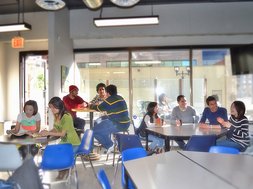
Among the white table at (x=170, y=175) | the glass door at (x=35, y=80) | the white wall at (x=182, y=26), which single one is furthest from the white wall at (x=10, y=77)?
the white table at (x=170, y=175)

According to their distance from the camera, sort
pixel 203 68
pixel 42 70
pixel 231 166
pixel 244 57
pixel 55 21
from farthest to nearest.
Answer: pixel 42 70, pixel 203 68, pixel 244 57, pixel 55 21, pixel 231 166

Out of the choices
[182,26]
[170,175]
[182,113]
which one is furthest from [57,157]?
[182,26]

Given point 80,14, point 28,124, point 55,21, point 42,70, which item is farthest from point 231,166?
point 42,70

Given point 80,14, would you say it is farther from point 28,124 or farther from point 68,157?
point 68,157

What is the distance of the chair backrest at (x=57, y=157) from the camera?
3361 millimetres

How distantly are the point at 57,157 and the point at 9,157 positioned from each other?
51cm

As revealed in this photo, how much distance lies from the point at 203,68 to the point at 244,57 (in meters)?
0.95

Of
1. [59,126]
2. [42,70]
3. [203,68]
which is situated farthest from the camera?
[42,70]

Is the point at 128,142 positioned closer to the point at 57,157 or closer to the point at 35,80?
the point at 57,157

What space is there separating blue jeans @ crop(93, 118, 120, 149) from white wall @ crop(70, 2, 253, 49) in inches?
99.0

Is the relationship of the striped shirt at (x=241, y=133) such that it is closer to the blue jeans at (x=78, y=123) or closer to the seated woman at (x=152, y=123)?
the seated woman at (x=152, y=123)

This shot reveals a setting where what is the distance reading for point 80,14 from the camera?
7.18 meters

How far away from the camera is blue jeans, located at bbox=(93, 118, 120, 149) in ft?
17.5

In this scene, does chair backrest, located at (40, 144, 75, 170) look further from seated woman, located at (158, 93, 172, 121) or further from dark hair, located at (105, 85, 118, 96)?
seated woman, located at (158, 93, 172, 121)
